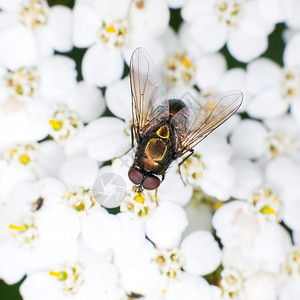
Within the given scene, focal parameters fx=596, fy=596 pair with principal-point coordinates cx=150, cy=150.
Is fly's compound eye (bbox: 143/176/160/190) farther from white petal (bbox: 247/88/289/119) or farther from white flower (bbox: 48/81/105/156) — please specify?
white petal (bbox: 247/88/289/119)

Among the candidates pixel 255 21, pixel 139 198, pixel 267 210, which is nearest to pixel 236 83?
pixel 255 21

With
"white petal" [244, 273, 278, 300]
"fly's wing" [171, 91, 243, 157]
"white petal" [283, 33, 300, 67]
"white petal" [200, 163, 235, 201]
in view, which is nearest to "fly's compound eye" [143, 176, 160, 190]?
"fly's wing" [171, 91, 243, 157]

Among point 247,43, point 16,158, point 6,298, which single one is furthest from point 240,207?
point 6,298

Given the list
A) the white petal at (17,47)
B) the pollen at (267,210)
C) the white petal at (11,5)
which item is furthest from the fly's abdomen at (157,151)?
the white petal at (11,5)

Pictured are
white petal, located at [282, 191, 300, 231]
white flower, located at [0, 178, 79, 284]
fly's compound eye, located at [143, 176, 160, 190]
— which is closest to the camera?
fly's compound eye, located at [143, 176, 160, 190]

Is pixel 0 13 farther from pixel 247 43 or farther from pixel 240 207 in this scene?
pixel 240 207

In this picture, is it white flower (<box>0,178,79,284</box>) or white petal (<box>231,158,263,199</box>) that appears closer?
white flower (<box>0,178,79,284</box>)
